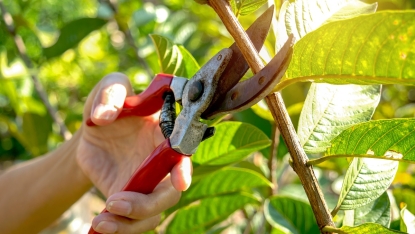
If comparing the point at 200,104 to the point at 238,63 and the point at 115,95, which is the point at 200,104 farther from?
the point at 115,95

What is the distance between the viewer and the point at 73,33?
179 cm

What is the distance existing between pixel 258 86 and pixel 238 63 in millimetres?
167

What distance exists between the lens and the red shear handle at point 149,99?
95cm

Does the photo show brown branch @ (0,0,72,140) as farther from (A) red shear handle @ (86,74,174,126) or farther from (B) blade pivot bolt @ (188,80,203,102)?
(B) blade pivot bolt @ (188,80,203,102)

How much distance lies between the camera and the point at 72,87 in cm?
294

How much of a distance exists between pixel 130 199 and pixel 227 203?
1.42 feet

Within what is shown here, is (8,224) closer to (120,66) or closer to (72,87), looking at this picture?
(120,66)

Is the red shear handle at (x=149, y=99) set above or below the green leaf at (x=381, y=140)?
above

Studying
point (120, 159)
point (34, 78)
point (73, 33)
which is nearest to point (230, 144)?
point (120, 159)

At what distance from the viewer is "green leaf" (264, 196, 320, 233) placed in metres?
1.07

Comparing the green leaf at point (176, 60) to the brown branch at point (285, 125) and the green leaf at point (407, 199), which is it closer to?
the brown branch at point (285, 125)

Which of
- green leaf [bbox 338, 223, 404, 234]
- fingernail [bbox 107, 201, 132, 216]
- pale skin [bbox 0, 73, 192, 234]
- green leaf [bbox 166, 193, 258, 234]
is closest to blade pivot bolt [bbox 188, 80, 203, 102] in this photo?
pale skin [bbox 0, 73, 192, 234]

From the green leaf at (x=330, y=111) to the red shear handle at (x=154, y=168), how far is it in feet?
0.68

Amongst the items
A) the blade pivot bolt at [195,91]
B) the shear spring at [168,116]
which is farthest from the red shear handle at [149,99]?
the blade pivot bolt at [195,91]
